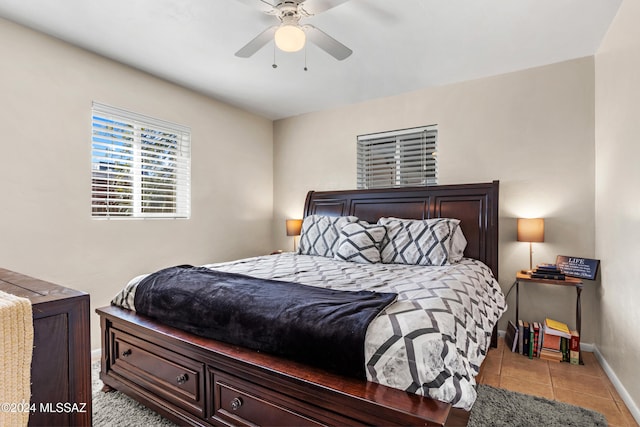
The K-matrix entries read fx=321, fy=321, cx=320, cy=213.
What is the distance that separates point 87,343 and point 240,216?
11.8 feet

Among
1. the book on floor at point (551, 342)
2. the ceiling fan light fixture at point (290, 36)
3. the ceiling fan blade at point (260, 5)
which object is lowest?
the book on floor at point (551, 342)

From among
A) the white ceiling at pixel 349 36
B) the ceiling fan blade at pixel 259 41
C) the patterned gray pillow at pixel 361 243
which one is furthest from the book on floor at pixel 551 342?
the ceiling fan blade at pixel 259 41

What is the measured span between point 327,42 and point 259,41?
465 millimetres

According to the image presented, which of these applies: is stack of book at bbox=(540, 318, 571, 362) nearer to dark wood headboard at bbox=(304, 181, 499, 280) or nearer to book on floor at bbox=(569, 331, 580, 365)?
book on floor at bbox=(569, 331, 580, 365)

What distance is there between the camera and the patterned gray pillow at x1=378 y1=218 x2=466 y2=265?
9.08 feet

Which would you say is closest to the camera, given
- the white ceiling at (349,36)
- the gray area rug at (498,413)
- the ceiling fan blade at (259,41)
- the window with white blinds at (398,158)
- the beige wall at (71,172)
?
the gray area rug at (498,413)

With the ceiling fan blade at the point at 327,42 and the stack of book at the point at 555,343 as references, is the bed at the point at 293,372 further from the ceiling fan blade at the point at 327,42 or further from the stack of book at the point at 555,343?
the ceiling fan blade at the point at 327,42

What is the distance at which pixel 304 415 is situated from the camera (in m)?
1.33

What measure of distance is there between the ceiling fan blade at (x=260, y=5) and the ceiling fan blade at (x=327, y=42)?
0.89ft

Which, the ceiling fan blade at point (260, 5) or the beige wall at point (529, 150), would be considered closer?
the ceiling fan blade at point (260, 5)

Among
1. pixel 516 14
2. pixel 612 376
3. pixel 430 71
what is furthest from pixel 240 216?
pixel 612 376

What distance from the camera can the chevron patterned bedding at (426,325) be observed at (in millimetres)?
1204

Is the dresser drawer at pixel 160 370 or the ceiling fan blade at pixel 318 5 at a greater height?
the ceiling fan blade at pixel 318 5

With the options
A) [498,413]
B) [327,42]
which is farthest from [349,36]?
[498,413]
